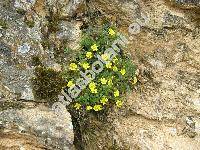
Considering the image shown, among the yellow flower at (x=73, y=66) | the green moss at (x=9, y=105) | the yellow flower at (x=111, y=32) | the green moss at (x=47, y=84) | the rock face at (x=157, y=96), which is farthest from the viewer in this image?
the rock face at (x=157, y=96)

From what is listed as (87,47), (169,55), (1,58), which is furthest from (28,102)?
(169,55)

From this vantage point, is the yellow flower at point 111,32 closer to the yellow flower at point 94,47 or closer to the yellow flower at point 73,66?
the yellow flower at point 94,47

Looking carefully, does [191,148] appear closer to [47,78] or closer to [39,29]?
[47,78]

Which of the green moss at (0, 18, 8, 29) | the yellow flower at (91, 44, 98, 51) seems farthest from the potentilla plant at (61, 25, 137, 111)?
the green moss at (0, 18, 8, 29)

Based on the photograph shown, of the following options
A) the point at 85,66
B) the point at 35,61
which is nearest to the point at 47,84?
the point at 35,61

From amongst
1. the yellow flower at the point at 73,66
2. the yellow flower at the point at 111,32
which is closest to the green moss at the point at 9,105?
the yellow flower at the point at 73,66

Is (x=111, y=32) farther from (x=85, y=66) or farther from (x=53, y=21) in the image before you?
(x=53, y=21)

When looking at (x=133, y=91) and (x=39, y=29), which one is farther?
(x=133, y=91)
